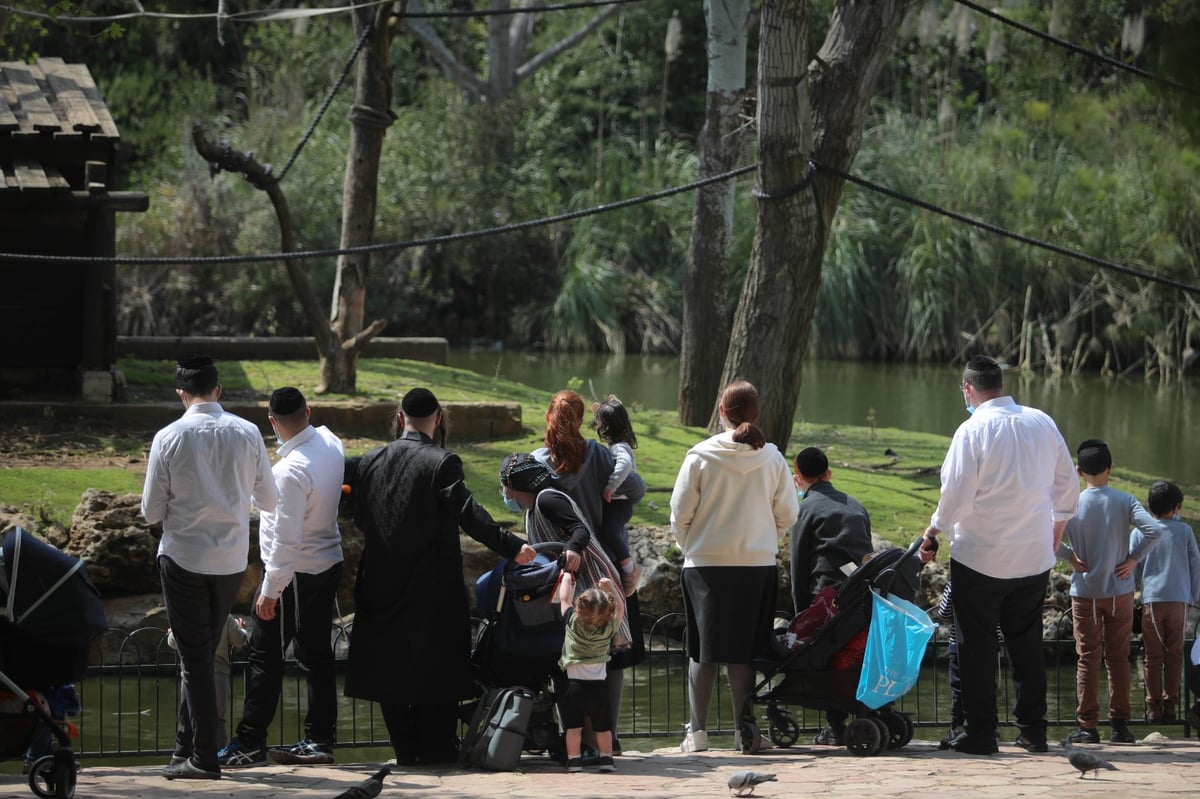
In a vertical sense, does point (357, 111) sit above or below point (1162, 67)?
above

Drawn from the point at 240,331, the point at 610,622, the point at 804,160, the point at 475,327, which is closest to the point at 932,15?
the point at 475,327

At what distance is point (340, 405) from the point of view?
12.4 m

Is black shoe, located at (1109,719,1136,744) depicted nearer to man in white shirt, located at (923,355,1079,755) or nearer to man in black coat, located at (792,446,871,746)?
man in white shirt, located at (923,355,1079,755)

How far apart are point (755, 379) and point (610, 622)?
6065mm

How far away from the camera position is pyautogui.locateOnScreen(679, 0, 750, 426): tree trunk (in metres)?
14.8

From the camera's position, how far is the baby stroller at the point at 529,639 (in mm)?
6484

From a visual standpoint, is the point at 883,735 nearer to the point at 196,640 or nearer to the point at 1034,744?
the point at 1034,744

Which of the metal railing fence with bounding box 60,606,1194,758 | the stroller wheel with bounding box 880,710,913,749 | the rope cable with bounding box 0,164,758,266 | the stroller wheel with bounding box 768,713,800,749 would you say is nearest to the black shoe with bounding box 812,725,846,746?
the stroller wheel with bounding box 768,713,800,749

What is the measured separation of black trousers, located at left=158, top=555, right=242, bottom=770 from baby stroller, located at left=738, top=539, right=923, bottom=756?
2298mm

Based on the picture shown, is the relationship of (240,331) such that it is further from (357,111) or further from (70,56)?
(357,111)

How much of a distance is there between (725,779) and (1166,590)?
2766 mm

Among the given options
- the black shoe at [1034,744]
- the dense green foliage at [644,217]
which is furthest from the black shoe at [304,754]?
the dense green foliage at [644,217]

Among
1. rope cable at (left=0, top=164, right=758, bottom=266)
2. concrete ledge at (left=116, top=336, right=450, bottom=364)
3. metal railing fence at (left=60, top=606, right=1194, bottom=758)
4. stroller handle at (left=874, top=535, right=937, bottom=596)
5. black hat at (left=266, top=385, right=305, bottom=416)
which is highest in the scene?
rope cable at (left=0, top=164, right=758, bottom=266)

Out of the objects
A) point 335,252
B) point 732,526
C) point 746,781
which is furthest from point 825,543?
point 335,252
